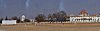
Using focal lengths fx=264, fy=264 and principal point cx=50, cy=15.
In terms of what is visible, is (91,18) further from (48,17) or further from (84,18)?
(48,17)

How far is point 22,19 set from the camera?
13625cm

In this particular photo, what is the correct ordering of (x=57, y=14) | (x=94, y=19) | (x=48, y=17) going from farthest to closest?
(x=57, y=14), (x=48, y=17), (x=94, y=19)

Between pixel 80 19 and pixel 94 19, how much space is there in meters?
7.15

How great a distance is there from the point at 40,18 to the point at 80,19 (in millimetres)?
20188

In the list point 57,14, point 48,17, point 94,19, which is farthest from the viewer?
point 57,14

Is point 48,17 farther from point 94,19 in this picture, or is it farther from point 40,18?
point 94,19

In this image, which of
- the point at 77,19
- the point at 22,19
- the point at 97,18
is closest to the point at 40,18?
the point at 22,19

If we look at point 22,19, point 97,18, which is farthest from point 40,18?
point 97,18

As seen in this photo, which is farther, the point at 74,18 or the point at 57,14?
the point at 57,14

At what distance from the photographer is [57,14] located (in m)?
158

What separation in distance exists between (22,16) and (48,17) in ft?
50.1

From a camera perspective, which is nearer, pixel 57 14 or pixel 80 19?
pixel 80 19

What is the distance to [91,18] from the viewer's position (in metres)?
132

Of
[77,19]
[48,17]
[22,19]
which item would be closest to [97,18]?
[77,19]
